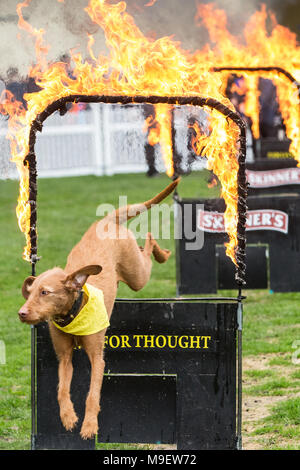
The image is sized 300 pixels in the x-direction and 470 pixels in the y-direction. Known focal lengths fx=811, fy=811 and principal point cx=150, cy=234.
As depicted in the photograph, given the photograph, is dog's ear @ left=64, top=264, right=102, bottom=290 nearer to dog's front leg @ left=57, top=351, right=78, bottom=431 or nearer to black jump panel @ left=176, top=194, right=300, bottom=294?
dog's front leg @ left=57, top=351, right=78, bottom=431

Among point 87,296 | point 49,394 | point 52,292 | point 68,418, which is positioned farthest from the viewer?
point 49,394

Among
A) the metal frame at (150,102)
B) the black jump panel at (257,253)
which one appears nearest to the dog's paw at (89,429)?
the metal frame at (150,102)

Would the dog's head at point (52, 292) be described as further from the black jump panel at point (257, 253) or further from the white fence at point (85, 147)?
the white fence at point (85, 147)

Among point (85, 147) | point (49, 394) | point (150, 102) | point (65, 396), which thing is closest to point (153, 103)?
point (150, 102)

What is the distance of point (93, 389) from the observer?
5.91 metres

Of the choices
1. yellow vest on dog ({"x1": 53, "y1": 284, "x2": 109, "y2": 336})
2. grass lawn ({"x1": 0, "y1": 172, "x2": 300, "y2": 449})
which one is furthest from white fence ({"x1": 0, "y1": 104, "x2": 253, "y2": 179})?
yellow vest on dog ({"x1": 53, "y1": 284, "x2": 109, "y2": 336})

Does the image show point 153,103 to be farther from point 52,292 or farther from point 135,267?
point 52,292

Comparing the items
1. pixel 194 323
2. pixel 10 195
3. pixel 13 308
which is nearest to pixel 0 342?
pixel 13 308

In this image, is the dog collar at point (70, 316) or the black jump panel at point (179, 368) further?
the black jump panel at point (179, 368)

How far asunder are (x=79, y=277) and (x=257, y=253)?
6.83 metres

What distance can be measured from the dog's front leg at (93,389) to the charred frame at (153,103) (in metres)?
0.74

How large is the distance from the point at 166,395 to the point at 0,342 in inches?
166

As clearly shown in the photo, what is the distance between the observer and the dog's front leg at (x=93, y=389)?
588 cm

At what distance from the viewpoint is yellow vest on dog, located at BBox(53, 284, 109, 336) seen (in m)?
5.77
